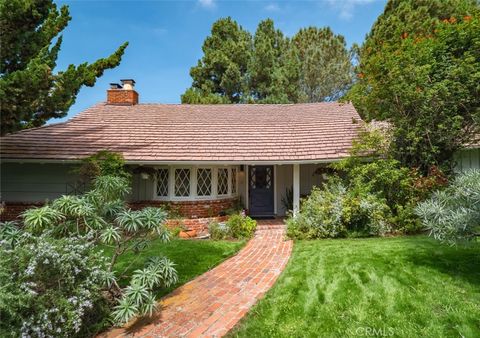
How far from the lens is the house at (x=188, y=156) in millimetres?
10562

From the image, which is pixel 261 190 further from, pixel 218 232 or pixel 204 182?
pixel 218 232

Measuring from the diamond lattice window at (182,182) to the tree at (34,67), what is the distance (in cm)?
414

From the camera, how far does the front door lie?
13.1m

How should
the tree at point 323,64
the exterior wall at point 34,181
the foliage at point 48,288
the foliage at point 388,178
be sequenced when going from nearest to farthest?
the foliage at point 48,288, the foliage at point 388,178, the exterior wall at point 34,181, the tree at point 323,64

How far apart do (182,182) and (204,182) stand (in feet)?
2.68

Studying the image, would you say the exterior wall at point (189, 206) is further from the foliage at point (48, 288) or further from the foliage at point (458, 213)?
the foliage at point (458, 213)

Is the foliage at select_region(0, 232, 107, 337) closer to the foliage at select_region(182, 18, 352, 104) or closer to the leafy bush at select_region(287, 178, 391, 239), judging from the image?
the leafy bush at select_region(287, 178, 391, 239)

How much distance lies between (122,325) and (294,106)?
14165 mm

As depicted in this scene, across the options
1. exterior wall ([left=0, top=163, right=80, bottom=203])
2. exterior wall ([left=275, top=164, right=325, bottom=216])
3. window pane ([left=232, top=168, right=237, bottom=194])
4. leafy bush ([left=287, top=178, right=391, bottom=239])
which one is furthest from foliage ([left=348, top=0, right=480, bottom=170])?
exterior wall ([left=0, top=163, right=80, bottom=203])

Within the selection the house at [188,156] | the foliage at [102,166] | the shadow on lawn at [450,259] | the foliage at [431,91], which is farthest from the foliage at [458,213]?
the foliage at [102,166]

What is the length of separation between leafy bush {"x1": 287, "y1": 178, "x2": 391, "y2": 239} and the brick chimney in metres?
10.9

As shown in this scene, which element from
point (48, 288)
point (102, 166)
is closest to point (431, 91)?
point (48, 288)

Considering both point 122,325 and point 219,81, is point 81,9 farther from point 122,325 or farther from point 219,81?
point 219,81

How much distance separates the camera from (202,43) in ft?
83.4
